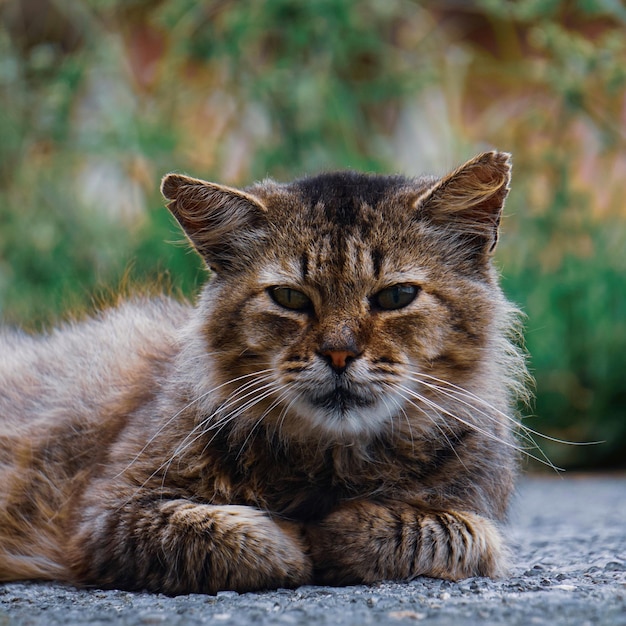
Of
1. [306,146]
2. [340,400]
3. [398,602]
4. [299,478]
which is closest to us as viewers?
[398,602]

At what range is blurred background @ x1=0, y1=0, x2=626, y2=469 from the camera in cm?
700

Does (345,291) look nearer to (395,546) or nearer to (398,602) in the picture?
(395,546)

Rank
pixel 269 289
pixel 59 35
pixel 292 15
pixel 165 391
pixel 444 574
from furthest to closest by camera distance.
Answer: pixel 59 35
pixel 292 15
pixel 165 391
pixel 269 289
pixel 444 574

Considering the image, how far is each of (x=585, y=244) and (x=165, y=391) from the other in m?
4.61

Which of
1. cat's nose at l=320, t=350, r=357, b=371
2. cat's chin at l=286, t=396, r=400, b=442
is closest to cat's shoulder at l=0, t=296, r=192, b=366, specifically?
cat's chin at l=286, t=396, r=400, b=442

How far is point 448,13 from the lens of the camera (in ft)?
35.6

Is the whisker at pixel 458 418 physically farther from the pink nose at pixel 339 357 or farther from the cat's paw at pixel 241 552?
the cat's paw at pixel 241 552

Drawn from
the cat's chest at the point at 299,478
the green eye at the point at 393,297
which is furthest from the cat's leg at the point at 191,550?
the green eye at the point at 393,297

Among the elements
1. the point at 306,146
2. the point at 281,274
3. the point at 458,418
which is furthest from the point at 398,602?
the point at 306,146

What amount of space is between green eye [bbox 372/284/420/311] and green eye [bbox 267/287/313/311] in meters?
0.24

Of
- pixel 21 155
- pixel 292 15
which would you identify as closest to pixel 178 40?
pixel 292 15

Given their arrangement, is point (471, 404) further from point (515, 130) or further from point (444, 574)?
point (515, 130)

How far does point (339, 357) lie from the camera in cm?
314

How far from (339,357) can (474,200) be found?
0.89 meters
